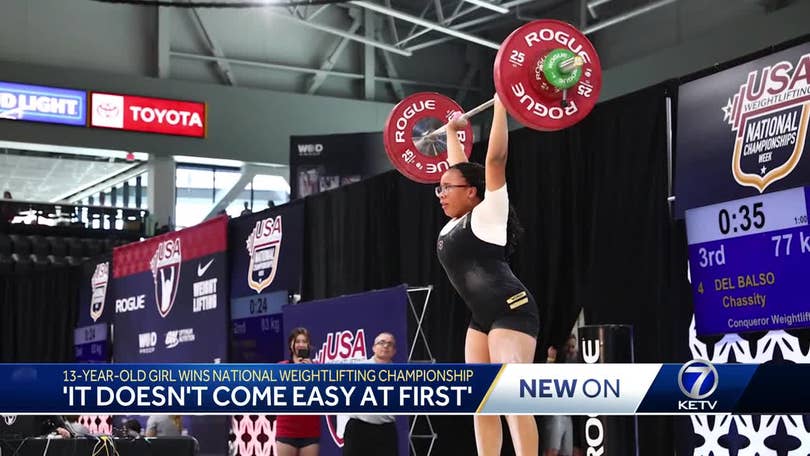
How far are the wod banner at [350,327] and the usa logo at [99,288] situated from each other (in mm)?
5491

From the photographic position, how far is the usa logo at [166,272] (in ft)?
33.5

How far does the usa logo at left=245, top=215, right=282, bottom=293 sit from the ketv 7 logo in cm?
573

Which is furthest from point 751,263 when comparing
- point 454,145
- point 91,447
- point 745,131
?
point 91,447

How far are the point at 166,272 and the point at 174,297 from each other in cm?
36

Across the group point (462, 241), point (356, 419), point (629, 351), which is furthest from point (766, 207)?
point (356, 419)

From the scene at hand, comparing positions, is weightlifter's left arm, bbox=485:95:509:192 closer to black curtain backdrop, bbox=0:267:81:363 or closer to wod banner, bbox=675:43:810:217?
wod banner, bbox=675:43:810:217

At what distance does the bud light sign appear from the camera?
50.0 ft

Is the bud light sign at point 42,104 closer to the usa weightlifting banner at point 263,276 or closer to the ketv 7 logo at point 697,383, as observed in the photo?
the usa weightlifting banner at point 263,276

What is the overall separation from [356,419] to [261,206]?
40.7ft

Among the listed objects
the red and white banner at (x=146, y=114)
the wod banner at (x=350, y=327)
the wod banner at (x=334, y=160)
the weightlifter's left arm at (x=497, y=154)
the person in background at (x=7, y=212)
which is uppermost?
the red and white banner at (x=146, y=114)

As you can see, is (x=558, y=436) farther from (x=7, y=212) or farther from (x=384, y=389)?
(x=7, y=212)

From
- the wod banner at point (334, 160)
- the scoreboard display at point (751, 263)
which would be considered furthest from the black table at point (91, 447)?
the wod banner at point (334, 160)

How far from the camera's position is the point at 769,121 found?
15.4 ft

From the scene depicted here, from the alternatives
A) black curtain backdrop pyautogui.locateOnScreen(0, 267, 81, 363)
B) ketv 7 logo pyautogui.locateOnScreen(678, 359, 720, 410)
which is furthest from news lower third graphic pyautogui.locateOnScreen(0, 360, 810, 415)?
black curtain backdrop pyautogui.locateOnScreen(0, 267, 81, 363)
